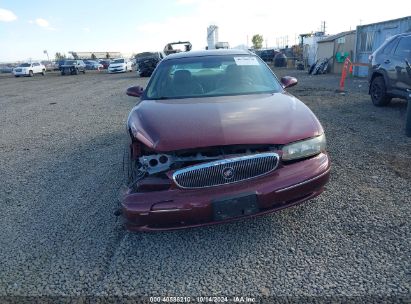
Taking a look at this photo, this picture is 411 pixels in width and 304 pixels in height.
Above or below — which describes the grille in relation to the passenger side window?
below

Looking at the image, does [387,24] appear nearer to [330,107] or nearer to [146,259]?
[330,107]

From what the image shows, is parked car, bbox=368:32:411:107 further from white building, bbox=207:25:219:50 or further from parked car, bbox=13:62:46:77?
parked car, bbox=13:62:46:77

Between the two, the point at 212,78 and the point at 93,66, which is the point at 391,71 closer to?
the point at 212,78

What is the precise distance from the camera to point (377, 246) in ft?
8.70

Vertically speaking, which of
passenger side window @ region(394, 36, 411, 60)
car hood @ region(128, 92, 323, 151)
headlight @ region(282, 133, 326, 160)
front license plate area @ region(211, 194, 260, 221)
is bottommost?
front license plate area @ region(211, 194, 260, 221)

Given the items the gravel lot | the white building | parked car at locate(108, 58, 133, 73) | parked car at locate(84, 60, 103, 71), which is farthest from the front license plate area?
parked car at locate(84, 60, 103, 71)

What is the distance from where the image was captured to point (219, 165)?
8.30ft

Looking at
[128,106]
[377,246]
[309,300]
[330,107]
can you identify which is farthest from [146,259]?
[128,106]

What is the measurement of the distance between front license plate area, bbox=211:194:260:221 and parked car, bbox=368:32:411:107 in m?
5.83

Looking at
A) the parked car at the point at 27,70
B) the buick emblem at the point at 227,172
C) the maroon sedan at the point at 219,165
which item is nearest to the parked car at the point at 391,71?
the maroon sedan at the point at 219,165

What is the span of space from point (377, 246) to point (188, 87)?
2618 mm

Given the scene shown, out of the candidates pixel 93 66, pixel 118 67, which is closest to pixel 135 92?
pixel 118 67

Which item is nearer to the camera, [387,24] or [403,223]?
[403,223]

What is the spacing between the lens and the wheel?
7.88 m
